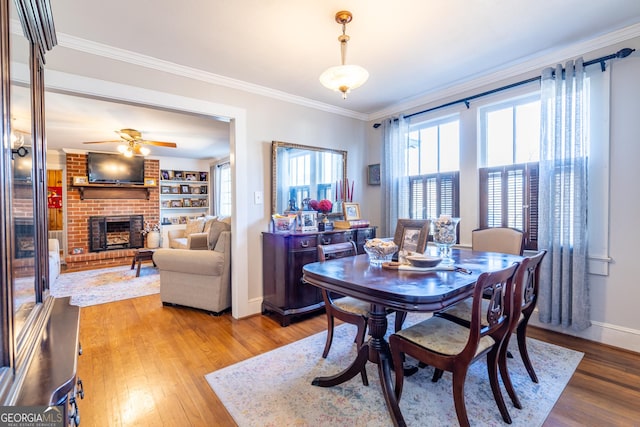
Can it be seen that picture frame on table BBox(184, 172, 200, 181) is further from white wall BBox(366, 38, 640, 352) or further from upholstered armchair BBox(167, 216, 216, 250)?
white wall BBox(366, 38, 640, 352)

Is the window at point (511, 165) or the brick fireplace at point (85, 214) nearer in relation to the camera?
the window at point (511, 165)

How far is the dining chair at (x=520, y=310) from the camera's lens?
60.9 inches

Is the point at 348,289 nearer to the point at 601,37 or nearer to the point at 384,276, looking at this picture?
the point at 384,276

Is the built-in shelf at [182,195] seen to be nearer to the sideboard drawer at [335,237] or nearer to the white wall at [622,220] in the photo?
the sideboard drawer at [335,237]

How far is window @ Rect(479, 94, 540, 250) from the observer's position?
2732mm

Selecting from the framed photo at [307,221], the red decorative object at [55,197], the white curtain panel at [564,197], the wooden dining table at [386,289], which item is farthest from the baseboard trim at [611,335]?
the red decorative object at [55,197]

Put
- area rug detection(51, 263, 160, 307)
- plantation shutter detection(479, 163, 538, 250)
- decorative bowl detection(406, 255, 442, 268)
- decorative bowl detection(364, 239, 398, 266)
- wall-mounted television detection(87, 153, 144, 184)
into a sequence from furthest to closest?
wall-mounted television detection(87, 153, 144, 184) < area rug detection(51, 263, 160, 307) < plantation shutter detection(479, 163, 538, 250) < decorative bowl detection(364, 239, 398, 266) < decorative bowl detection(406, 255, 442, 268)

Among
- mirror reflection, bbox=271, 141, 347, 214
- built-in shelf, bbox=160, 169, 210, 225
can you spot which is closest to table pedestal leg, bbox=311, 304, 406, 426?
mirror reflection, bbox=271, 141, 347, 214

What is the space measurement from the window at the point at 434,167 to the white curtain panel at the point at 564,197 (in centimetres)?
86

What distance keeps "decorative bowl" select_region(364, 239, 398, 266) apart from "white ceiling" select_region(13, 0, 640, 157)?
1507mm

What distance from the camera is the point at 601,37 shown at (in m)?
2.29

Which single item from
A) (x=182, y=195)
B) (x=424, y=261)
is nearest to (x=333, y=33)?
(x=424, y=261)

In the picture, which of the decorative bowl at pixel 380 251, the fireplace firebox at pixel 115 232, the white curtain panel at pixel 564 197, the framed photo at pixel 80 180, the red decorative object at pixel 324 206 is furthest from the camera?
the fireplace firebox at pixel 115 232

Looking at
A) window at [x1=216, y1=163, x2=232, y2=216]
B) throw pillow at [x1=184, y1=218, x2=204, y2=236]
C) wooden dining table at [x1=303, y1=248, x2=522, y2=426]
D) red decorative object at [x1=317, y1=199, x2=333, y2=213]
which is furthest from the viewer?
window at [x1=216, y1=163, x2=232, y2=216]
